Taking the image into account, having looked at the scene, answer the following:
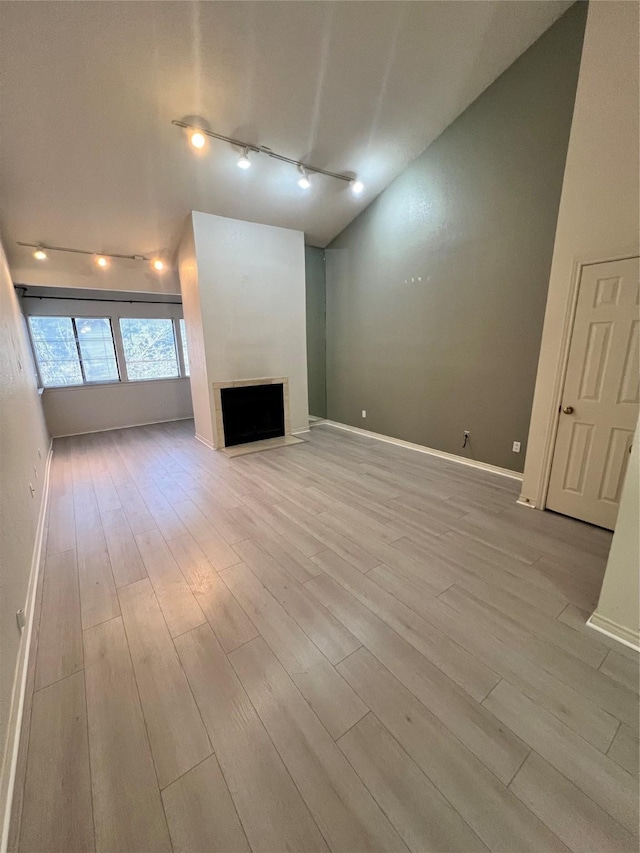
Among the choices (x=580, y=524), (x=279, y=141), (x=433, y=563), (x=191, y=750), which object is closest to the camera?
(x=191, y=750)

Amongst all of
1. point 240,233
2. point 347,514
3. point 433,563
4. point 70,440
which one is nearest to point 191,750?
point 433,563

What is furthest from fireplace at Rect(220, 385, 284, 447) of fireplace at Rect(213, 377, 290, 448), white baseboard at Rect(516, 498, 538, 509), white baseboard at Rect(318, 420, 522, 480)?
white baseboard at Rect(516, 498, 538, 509)

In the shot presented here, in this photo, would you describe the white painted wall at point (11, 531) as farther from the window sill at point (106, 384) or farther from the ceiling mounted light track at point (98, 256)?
the window sill at point (106, 384)

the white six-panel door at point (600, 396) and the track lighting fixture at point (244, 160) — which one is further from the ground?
the track lighting fixture at point (244, 160)

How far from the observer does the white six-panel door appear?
2.26 metres

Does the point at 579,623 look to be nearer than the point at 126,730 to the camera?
No

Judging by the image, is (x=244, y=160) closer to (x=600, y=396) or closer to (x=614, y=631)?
(x=600, y=396)

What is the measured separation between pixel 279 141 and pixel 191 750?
4.56m

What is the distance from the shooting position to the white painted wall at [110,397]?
5383 mm

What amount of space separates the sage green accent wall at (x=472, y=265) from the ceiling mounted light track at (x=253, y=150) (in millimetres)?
682

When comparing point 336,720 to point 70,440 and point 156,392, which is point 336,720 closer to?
point 70,440

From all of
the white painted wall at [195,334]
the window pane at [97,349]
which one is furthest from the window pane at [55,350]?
the white painted wall at [195,334]

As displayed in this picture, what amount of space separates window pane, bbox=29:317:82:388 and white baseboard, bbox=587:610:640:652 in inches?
283

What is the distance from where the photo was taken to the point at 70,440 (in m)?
5.38
